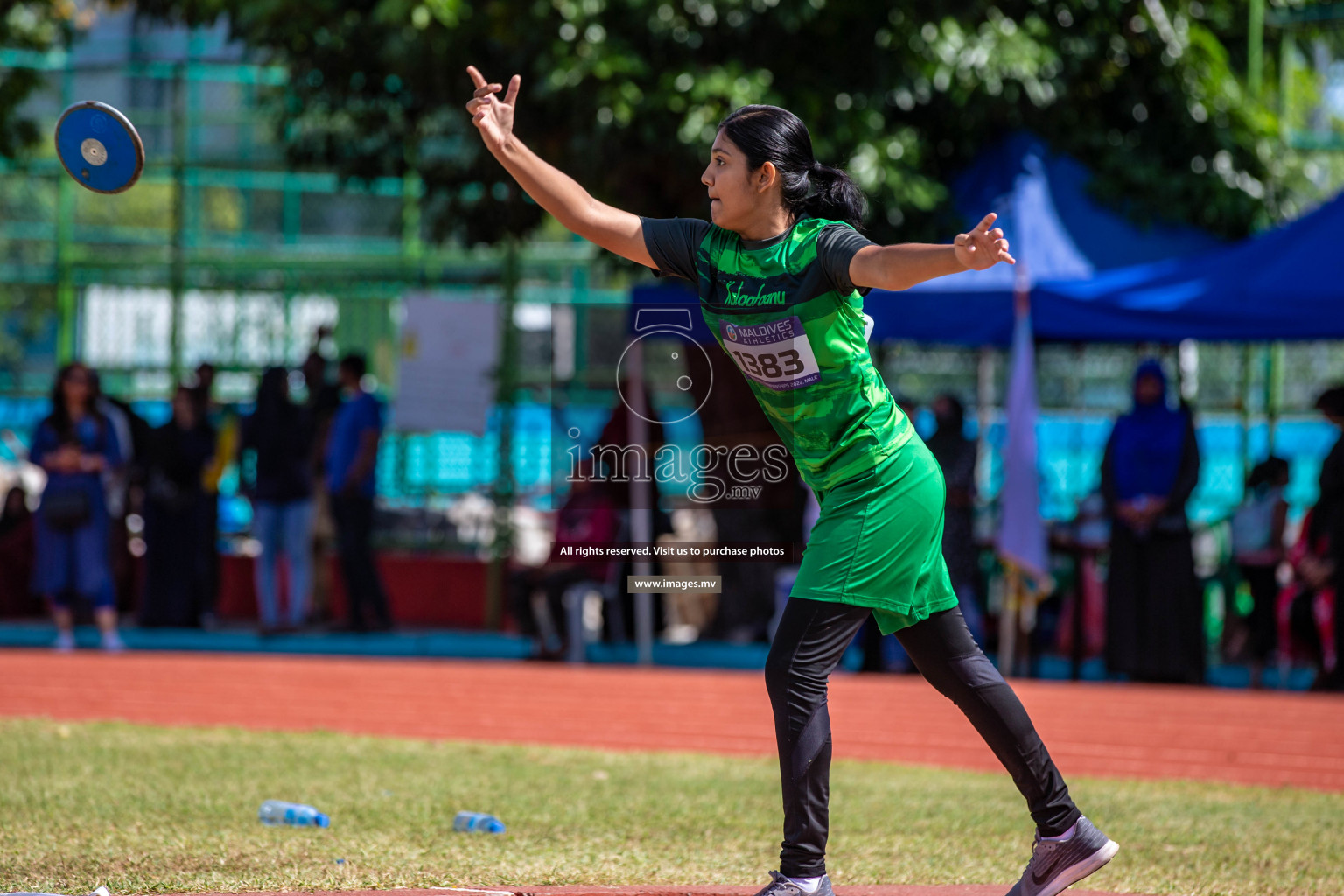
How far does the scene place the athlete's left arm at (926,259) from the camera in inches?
136

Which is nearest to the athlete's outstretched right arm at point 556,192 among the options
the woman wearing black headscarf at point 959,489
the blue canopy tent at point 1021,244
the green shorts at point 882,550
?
the green shorts at point 882,550

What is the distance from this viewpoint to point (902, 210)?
1144cm

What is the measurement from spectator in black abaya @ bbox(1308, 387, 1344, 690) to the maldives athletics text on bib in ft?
23.4

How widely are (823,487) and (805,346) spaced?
378mm

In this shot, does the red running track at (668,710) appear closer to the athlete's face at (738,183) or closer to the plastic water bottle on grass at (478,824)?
the plastic water bottle on grass at (478,824)

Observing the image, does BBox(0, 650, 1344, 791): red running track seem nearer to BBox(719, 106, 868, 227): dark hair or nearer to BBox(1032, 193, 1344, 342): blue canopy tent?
BBox(1032, 193, 1344, 342): blue canopy tent

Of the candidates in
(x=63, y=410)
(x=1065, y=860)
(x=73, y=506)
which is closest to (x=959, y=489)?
(x=73, y=506)

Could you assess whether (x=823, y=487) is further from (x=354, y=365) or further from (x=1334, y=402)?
(x=354, y=365)

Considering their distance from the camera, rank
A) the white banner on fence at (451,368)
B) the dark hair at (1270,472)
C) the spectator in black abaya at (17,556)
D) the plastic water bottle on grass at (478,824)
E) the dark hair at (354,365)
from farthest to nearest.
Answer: the spectator in black abaya at (17,556) → the white banner on fence at (451,368) → the dark hair at (354,365) → the dark hair at (1270,472) → the plastic water bottle on grass at (478,824)

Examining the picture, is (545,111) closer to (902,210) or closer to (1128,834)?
(902,210)

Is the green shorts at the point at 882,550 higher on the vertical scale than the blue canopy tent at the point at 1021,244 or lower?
lower

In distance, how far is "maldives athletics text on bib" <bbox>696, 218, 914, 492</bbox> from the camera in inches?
149

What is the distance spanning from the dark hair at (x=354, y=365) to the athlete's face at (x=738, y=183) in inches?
347

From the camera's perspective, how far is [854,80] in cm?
1138
